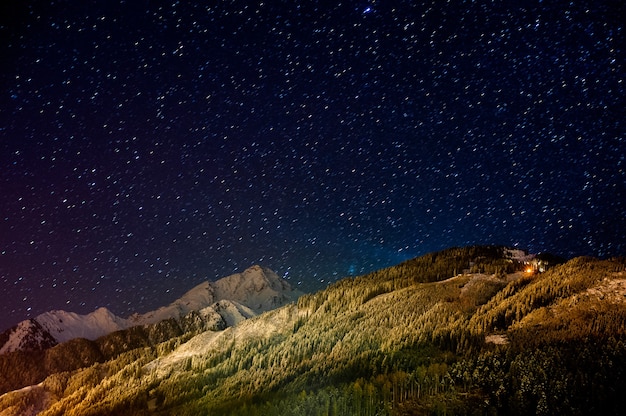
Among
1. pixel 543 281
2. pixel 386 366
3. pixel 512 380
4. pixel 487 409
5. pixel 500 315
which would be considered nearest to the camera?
pixel 487 409

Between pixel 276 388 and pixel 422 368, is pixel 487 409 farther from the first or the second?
pixel 276 388

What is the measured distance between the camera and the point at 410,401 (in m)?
120

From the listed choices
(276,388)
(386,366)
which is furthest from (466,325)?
(276,388)

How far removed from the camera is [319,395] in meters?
139

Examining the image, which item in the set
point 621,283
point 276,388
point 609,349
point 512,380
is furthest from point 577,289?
point 276,388

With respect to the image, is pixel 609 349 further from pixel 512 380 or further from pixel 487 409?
pixel 487 409

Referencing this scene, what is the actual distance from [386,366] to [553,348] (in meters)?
57.1

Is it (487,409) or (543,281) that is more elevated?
(543,281)

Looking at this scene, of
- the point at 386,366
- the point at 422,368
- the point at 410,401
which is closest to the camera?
the point at 410,401

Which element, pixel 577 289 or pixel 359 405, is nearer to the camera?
pixel 359 405

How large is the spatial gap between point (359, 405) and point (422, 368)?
24770 millimetres

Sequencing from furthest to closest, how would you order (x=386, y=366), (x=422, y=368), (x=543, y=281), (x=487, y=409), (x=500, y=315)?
(x=543, y=281)
(x=500, y=315)
(x=386, y=366)
(x=422, y=368)
(x=487, y=409)

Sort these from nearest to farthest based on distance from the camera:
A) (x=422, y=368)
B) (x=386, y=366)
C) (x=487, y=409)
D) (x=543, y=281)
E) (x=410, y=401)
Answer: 1. (x=487, y=409)
2. (x=410, y=401)
3. (x=422, y=368)
4. (x=386, y=366)
5. (x=543, y=281)

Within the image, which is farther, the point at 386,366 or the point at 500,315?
the point at 500,315
